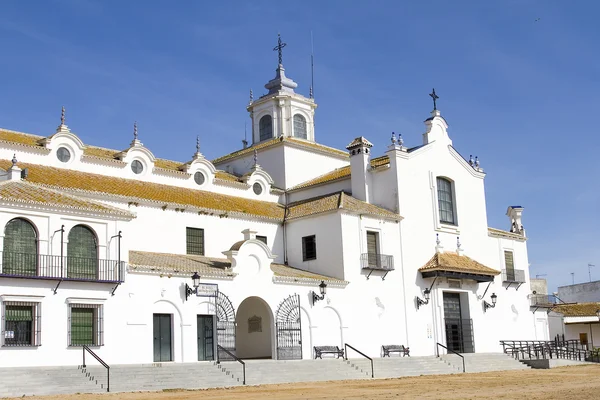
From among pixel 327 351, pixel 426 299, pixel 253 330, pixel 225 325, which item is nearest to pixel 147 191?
pixel 253 330

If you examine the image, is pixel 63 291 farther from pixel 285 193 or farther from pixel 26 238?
pixel 285 193

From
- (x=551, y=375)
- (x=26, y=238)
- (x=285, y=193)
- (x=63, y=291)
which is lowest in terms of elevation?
(x=551, y=375)

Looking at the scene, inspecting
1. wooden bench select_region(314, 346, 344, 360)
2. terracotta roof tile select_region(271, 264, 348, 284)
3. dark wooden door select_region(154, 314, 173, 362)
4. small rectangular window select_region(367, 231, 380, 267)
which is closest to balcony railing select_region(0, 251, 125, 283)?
dark wooden door select_region(154, 314, 173, 362)

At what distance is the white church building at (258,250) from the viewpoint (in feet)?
82.4

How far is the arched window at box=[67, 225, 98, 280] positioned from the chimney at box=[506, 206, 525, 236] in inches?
1090

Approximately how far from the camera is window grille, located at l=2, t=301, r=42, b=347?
23781 mm

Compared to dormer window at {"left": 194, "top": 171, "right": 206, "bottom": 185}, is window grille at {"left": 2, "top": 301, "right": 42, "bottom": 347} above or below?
below

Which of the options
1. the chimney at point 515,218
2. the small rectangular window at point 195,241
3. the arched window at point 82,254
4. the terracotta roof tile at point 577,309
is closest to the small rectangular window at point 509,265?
the chimney at point 515,218

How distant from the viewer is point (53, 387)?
878 inches

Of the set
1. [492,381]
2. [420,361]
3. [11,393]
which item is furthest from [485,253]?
[11,393]

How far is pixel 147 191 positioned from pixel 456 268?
1444cm

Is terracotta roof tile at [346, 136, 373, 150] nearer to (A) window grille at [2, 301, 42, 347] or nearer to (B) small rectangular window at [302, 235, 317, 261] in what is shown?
(B) small rectangular window at [302, 235, 317, 261]

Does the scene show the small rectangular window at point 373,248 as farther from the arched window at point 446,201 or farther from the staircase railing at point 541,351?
the staircase railing at point 541,351

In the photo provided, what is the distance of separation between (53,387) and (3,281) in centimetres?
367
